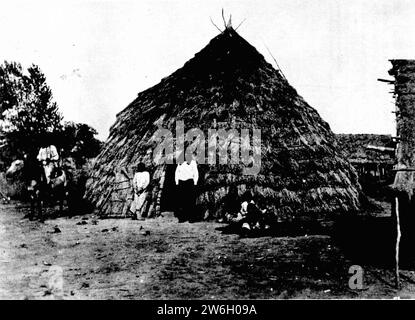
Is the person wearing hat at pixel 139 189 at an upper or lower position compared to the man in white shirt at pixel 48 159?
lower

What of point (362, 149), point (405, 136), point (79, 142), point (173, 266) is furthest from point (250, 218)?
point (362, 149)

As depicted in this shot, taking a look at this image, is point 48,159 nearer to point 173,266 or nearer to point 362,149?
point 173,266

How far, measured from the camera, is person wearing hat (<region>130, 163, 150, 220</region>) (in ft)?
40.9

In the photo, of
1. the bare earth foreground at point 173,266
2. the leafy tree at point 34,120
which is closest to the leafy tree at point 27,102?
the leafy tree at point 34,120

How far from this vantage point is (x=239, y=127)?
41.8 feet

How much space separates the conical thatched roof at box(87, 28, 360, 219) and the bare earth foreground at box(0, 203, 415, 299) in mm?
1759

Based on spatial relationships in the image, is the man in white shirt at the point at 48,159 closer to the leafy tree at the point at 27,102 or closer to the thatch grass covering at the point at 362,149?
the leafy tree at the point at 27,102

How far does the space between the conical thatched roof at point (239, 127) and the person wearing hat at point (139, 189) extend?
306 millimetres

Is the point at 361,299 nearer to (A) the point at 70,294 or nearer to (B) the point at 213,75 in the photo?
(A) the point at 70,294

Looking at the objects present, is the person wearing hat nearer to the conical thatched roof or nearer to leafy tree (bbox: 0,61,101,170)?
the conical thatched roof

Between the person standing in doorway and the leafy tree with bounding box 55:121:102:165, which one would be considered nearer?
the person standing in doorway

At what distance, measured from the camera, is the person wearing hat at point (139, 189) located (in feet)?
40.9

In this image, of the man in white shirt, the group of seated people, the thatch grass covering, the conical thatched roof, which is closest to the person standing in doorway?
the conical thatched roof

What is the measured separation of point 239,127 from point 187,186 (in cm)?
220
